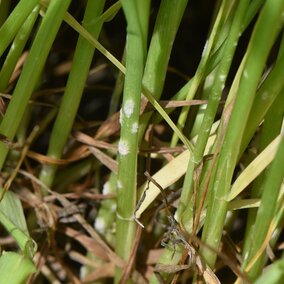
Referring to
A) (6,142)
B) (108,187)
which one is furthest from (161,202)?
(6,142)

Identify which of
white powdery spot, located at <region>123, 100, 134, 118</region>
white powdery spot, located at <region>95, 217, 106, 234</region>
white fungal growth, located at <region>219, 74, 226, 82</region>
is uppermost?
white fungal growth, located at <region>219, 74, 226, 82</region>

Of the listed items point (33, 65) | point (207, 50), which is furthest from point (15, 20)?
point (207, 50)

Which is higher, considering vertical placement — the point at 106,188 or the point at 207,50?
the point at 207,50

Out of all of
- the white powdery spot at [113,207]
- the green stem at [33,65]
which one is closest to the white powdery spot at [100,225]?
the white powdery spot at [113,207]

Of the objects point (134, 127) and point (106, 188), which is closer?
point (134, 127)

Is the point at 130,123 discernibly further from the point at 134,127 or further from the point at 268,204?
the point at 268,204

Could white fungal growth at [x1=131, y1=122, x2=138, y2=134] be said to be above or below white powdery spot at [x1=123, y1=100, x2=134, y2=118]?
below

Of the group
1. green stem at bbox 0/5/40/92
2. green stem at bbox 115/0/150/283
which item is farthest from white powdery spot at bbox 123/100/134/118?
green stem at bbox 0/5/40/92

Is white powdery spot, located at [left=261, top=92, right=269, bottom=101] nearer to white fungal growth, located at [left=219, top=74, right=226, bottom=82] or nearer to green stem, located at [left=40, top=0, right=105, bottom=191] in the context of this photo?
white fungal growth, located at [left=219, top=74, right=226, bottom=82]
